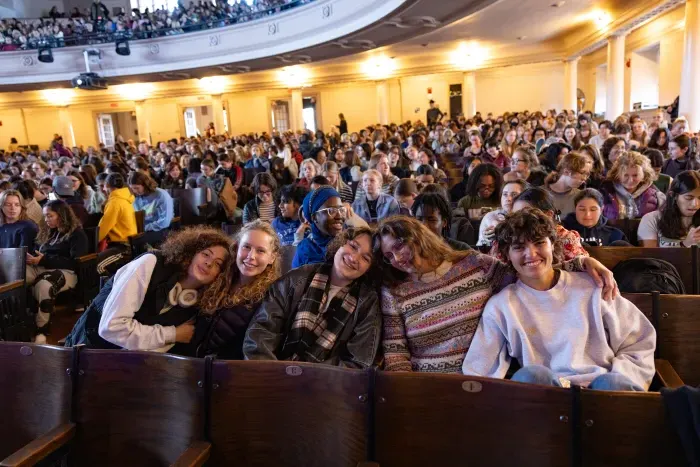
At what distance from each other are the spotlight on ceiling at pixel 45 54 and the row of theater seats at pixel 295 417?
17010mm

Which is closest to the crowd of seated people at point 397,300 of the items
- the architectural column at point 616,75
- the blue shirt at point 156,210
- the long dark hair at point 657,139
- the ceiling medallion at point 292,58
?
the blue shirt at point 156,210

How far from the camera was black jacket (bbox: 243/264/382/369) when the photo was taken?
1866 millimetres

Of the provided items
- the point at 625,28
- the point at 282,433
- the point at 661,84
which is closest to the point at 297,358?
the point at 282,433

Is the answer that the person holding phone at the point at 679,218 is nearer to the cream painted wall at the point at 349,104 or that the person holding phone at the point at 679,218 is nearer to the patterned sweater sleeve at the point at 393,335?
the patterned sweater sleeve at the point at 393,335

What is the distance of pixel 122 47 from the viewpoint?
14.8m

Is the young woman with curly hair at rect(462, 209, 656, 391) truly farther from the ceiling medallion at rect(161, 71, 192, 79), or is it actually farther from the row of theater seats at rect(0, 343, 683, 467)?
the ceiling medallion at rect(161, 71, 192, 79)

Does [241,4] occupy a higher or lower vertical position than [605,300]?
higher

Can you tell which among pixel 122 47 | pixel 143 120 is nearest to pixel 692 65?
pixel 122 47

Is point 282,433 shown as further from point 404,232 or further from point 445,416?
point 404,232

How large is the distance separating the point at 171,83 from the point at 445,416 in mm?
19682

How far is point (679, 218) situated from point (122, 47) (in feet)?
52.2

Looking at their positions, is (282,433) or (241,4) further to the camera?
(241,4)

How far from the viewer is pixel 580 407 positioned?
130 centimetres

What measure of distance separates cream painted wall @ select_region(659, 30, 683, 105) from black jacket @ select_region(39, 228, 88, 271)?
13.1 metres
